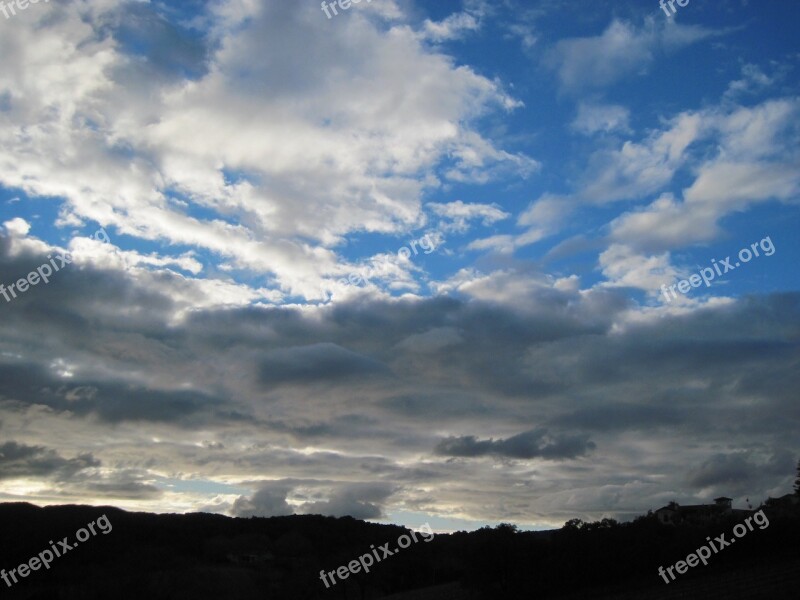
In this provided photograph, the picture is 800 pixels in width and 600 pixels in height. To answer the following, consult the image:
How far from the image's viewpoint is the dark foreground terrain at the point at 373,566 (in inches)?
2564

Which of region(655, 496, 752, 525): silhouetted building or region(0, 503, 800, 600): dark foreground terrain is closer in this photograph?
region(0, 503, 800, 600): dark foreground terrain

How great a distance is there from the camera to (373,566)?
97.4m

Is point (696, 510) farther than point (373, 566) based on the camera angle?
Yes

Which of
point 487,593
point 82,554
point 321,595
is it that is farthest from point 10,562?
point 487,593

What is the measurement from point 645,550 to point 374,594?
4191cm

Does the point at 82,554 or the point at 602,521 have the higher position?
the point at 82,554

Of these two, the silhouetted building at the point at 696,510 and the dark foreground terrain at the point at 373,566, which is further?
the silhouetted building at the point at 696,510

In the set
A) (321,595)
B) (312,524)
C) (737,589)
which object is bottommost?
(737,589)

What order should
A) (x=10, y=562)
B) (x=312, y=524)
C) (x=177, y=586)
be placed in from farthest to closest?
(x=312, y=524) < (x=10, y=562) < (x=177, y=586)

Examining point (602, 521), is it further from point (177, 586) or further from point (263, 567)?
point (263, 567)

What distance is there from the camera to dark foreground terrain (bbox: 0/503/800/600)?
214 ft

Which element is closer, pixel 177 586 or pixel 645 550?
pixel 645 550

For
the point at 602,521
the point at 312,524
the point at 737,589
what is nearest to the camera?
the point at 737,589

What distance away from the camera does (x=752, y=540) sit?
66.1 m
